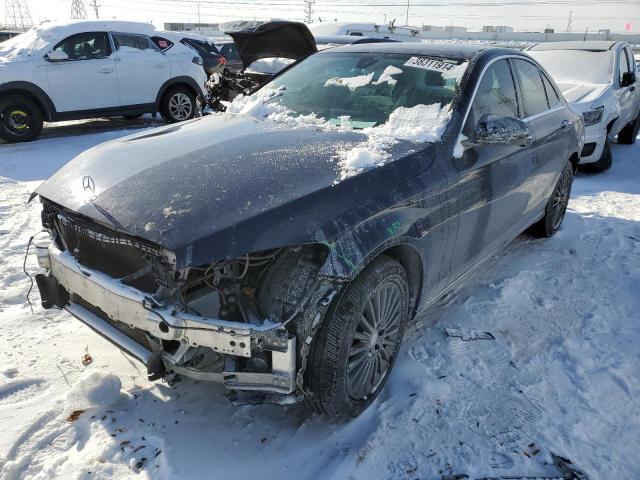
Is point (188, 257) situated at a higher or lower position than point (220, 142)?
lower

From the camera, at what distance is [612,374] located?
2979 millimetres

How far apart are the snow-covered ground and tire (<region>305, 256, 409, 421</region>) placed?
17cm

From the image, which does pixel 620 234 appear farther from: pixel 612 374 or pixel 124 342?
pixel 124 342

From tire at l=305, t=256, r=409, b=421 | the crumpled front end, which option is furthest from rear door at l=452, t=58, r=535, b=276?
the crumpled front end

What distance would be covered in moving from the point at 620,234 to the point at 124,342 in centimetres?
480

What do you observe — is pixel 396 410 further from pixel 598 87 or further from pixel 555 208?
pixel 598 87

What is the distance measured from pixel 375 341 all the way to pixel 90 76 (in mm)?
8110

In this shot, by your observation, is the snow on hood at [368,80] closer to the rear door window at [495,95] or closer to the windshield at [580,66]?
the rear door window at [495,95]

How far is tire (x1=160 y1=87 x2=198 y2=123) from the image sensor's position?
975 centimetres

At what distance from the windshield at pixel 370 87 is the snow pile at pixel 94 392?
200 centimetres

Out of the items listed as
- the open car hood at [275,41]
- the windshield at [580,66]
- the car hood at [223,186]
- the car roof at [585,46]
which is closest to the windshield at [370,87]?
the car hood at [223,186]

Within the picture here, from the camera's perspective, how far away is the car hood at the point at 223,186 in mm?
2037

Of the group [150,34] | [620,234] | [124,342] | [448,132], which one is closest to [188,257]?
[124,342]

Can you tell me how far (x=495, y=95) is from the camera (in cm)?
351
